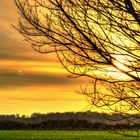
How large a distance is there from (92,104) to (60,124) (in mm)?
53367

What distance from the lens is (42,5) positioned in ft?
31.7

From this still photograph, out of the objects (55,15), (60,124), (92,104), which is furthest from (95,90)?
(60,124)

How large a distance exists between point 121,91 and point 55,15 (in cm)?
196

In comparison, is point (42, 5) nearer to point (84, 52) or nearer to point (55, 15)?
point (55, 15)

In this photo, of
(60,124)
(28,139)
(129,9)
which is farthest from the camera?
(60,124)

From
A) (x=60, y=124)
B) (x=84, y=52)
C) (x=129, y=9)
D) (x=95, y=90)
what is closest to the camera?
(x=129, y=9)

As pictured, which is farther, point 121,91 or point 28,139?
point 28,139

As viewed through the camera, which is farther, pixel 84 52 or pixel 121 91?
pixel 121 91

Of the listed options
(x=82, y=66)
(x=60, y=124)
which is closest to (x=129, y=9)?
→ (x=82, y=66)

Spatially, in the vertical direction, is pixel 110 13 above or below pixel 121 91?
above

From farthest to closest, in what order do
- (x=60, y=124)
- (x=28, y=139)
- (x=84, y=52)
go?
(x=60, y=124), (x=28, y=139), (x=84, y=52)

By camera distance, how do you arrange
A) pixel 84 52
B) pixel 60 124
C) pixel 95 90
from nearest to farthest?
pixel 84 52 < pixel 95 90 < pixel 60 124

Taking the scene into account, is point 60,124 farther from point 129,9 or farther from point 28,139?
point 129,9

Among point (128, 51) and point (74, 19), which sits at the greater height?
point (74, 19)
